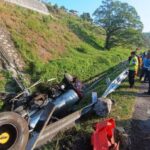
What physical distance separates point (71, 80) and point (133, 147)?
3.64 m

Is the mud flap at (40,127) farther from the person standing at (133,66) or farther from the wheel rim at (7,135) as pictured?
the person standing at (133,66)

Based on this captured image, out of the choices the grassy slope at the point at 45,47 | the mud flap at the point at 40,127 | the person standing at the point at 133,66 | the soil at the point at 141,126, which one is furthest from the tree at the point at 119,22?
the mud flap at the point at 40,127

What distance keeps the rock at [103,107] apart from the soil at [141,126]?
80 centimetres

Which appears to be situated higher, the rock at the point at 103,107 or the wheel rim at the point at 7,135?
the wheel rim at the point at 7,135

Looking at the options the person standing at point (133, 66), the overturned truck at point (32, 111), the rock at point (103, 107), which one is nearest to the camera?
the overturned truck at point (32, 111)

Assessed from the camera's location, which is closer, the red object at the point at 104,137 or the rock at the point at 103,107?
the red object at the point at 104,137

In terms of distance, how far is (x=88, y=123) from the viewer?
33.3 ft

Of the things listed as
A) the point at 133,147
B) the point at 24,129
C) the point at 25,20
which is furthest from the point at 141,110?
the point at 25,20

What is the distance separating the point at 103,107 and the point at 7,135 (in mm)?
3556

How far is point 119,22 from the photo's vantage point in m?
51.8

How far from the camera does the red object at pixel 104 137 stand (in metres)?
8.28

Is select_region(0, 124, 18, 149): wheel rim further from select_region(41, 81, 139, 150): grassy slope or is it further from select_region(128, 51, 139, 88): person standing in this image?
select_region(128, 51, 139, 88): person standing

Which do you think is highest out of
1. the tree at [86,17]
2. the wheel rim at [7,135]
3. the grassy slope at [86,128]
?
the tree at [86,17]

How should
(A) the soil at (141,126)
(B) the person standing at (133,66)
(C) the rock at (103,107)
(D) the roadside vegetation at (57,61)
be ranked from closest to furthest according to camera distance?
(A) the soil at (141,126) → (D) the roadside vegetation at (57,61) → (C) the rock at (103,107) → (B) the person standing at (133,66)
